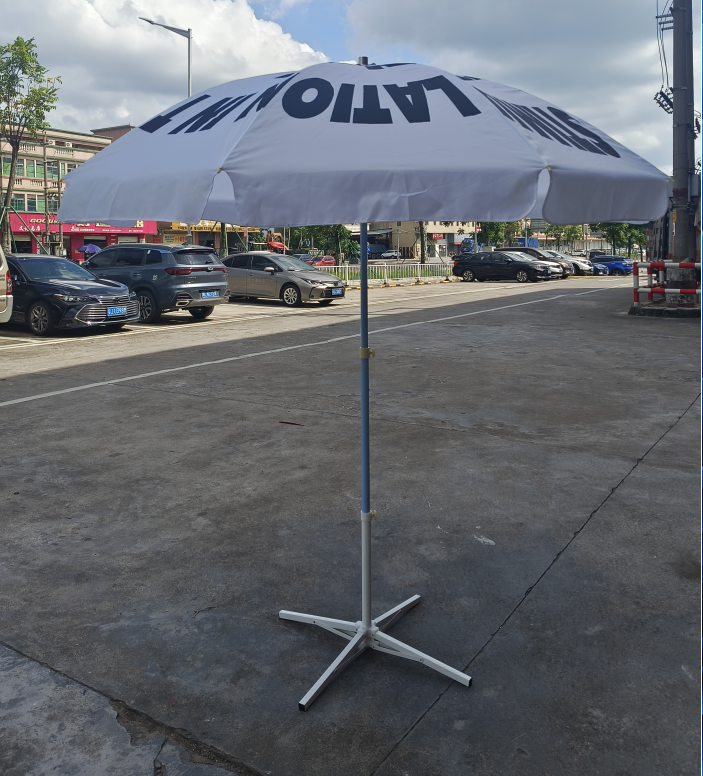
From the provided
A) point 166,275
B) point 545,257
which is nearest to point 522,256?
point 545,257

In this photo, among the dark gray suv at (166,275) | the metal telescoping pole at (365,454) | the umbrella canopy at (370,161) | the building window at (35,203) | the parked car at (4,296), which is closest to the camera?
the umbrella canopy at (370,161)

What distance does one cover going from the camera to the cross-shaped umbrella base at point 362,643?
2.88 m

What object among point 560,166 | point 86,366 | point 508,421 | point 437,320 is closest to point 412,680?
point 560,166

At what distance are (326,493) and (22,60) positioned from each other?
34.3 metres

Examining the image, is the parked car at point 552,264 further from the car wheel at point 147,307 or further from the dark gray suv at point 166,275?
the car wheel at point 147,307

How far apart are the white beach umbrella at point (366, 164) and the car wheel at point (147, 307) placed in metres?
12.8

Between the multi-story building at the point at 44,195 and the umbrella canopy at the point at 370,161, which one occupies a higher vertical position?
the multi-story building at the point at 44,195

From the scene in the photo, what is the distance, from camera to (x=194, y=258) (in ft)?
52.3

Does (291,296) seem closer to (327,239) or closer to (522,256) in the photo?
(522,256)

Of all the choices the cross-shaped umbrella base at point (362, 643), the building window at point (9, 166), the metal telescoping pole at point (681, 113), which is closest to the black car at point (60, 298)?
the cross-shaped umbrella base at point (362, 643)

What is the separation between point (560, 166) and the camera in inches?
104

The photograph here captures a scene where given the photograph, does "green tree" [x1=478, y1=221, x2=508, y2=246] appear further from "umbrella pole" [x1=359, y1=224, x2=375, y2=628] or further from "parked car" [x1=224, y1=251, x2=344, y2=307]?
"umbrella pole" [x1=359, y1=224, x2=375, y2=628]

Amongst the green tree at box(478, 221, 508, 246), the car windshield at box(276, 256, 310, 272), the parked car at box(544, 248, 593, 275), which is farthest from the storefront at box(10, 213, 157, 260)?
the green tree at box(478, 221, 508, 246)

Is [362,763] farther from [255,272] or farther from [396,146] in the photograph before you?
[255,272]
